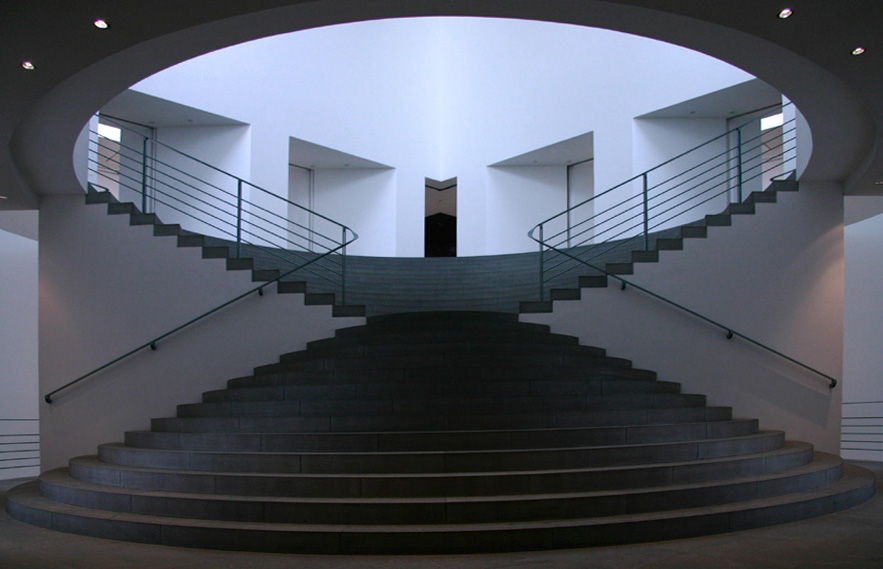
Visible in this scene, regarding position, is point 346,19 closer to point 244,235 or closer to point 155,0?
point 155,0

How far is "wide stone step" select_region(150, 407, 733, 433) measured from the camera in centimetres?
647

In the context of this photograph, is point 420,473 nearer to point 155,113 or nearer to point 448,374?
point 448,374

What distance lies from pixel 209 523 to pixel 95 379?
4.53 meters

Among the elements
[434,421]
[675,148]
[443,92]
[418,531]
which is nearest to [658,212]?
[675,148]

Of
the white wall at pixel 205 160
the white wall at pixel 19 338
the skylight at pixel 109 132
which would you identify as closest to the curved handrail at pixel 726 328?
the white wall at pixel 205 160

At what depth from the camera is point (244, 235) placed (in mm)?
12500

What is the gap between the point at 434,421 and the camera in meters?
6.48

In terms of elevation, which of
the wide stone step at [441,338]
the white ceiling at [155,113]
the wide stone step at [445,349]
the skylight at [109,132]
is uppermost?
the white ceiling at [155,113]

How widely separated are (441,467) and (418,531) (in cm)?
88

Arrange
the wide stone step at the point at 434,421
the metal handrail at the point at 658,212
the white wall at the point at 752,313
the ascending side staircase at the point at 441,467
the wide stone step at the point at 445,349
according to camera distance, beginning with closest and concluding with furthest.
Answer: the ascending side staircase at the point at 441,467 < the wide stone step at the point at 434,421 < the wide stone step at the point at 445,349 < the white wall at the point at 752,313 < the metal handrail at the point at 658,212

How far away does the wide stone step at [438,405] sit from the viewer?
668cm

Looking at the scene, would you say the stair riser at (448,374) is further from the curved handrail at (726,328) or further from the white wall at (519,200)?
the white wall at (519,200)

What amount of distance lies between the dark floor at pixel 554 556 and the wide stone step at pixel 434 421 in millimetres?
1606

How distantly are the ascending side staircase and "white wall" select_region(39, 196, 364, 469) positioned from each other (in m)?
0.99
